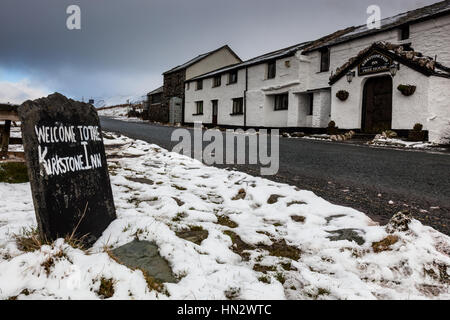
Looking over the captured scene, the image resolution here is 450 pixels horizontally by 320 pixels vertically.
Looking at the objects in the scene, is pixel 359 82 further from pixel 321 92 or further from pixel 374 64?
pixel 321 92

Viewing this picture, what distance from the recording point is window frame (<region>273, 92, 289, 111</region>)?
67.8 feet

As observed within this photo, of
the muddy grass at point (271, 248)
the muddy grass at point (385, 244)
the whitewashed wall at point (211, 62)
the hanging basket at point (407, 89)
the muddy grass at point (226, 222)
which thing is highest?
the whitewashed wall at point (211, 62)

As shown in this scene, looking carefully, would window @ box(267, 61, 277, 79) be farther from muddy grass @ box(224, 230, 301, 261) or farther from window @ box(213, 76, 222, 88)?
muddy grass @ box(224, 230, 301, 261)

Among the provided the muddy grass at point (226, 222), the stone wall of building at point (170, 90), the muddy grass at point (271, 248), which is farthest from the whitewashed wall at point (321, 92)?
the muddy grass at point (271, 248)

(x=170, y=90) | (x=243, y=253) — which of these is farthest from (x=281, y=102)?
(x=243, y=253)

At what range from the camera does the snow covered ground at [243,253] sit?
5.40 ft

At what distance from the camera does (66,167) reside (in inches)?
87.1

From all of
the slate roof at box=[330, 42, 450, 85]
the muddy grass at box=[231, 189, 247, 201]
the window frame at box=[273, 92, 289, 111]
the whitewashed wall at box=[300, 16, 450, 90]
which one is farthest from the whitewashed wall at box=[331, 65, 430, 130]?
the muddy grass at box=[231, 189, 247, 201]

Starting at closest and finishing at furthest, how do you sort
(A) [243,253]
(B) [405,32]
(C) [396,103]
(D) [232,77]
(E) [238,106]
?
(A) [243,253] < (C) [396,103] < (B) [405,32] < (E) [238,106] < (D) [232,77]

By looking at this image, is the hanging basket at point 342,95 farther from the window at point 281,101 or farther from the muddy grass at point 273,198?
the muddy grass at point 273,198

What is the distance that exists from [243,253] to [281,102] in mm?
19806

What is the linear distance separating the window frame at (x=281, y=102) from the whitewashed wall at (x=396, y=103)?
4.71 meters

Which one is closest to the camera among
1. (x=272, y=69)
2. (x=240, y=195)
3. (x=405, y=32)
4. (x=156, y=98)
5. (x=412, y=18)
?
(x=240, y=195)
